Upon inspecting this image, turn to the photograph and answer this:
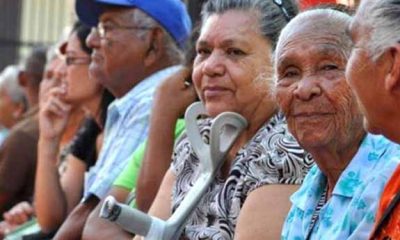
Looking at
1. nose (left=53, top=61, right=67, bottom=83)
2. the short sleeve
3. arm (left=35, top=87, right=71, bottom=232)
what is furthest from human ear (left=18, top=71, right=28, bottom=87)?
the short sleeve

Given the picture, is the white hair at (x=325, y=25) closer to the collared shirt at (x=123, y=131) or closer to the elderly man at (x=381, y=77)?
the elderly man at (x=381, y=77)

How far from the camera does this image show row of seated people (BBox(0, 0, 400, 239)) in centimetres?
402

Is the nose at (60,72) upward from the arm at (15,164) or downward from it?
upward

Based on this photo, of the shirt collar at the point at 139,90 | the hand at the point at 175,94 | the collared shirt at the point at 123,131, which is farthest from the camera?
the shirt collar at the point at 139,90

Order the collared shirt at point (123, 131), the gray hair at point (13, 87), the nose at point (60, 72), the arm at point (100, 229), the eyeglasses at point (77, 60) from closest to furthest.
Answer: the arm at point (100, 229), the collared shirt at point (123, 131), the eyeglasses at point (77, 60), the nose at point (60, 72), the gray hair at point (13, 87)

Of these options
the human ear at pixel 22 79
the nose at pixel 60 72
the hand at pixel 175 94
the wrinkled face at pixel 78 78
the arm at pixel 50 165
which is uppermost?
the hand at pixel 175 94

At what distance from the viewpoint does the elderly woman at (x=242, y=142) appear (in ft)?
15.3

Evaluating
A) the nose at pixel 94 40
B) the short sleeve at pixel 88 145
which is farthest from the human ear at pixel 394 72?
the short sleeve at pixel 88 145

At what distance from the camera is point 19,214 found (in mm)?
8383

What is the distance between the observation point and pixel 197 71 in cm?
519

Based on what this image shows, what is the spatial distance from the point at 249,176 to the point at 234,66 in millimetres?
509

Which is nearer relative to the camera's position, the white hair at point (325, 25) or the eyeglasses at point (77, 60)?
the white hair at point (325, 25)

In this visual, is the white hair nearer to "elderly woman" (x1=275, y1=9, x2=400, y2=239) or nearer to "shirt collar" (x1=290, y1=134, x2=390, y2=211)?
"elderly woman" (x1=275, y1=9, x2=400, y2=239)

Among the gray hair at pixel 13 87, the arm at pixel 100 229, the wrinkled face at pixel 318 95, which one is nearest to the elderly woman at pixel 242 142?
the wrinkled face at pixel 318 95
